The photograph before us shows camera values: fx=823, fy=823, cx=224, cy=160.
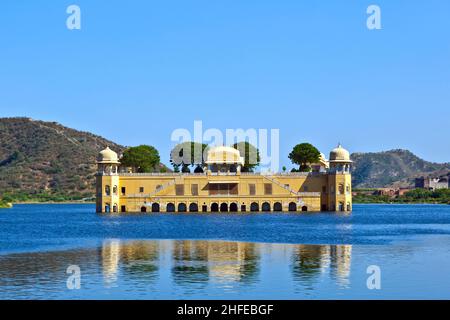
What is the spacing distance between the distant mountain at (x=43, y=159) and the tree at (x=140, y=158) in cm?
6335

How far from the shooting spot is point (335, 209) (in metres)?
94.3

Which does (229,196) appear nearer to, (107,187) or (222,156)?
(222,156)

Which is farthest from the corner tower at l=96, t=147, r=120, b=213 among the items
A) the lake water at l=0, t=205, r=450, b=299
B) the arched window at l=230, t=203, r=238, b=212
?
the lake water at l=0, t=205, r=450, b=299

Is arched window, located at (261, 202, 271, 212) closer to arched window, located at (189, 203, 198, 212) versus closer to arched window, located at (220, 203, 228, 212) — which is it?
arched window, located at (220, 203, 228, 212)

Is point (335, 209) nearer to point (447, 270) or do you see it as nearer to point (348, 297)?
point (447, 270)

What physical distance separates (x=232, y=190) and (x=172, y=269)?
65003 millimetres

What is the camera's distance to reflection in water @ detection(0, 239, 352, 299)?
2592cm

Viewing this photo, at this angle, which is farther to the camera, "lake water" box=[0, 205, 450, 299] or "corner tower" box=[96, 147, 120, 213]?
"corner tower" box=[96, 147, 120, 213]

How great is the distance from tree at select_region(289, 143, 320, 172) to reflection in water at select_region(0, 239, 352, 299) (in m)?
64.7

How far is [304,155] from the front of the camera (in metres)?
107

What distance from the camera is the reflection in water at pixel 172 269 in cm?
2592
